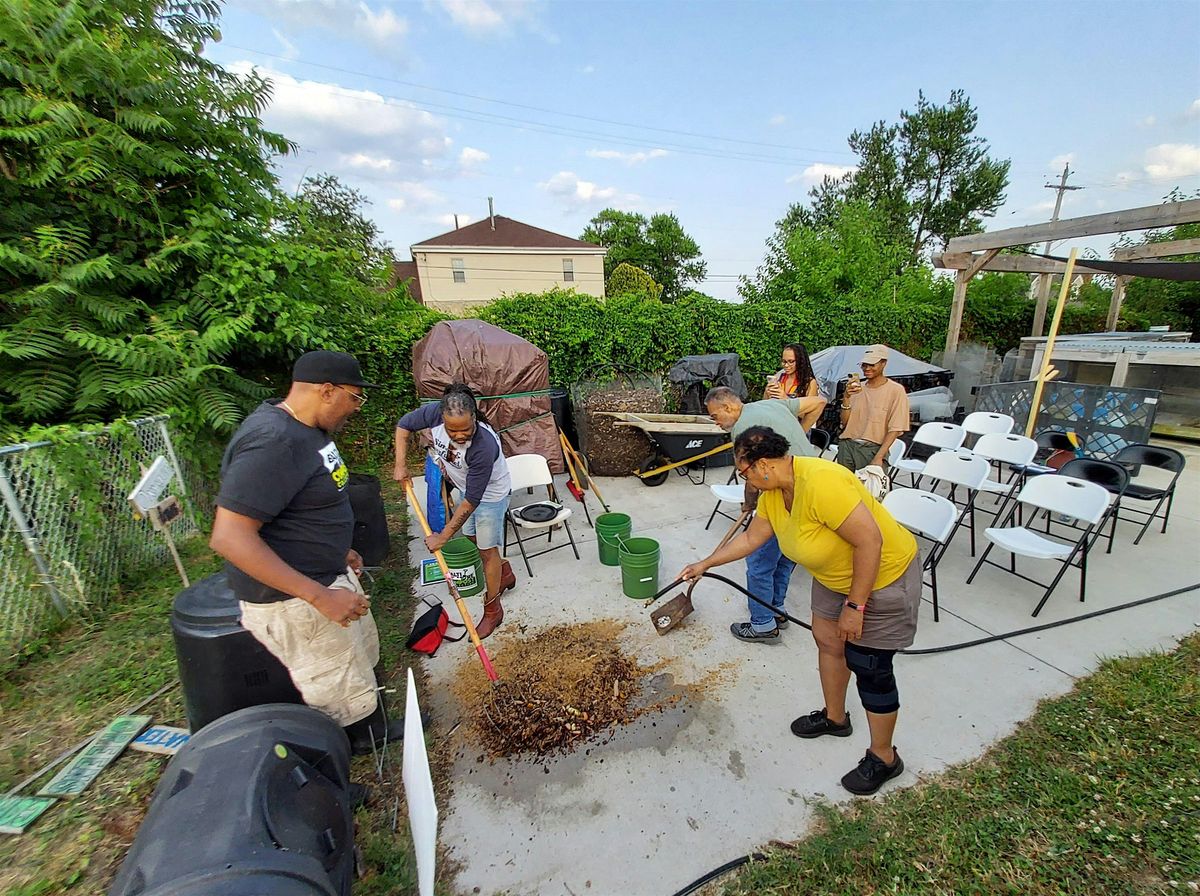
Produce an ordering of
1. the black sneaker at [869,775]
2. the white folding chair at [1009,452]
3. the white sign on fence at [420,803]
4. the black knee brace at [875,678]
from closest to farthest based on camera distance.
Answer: the white sign on fence at [420,803]
the black knee brace at [875,678]
the black sneaker at [869,775]
the white folding chair at [1009,452]

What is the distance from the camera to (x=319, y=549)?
1986 mm

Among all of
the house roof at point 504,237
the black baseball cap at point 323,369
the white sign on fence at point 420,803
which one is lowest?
the white sign on fence at point 420,803

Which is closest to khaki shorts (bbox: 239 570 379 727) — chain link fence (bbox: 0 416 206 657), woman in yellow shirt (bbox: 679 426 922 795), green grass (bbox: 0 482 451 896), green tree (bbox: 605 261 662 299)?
green grass (bbox: 0 482 451 896)

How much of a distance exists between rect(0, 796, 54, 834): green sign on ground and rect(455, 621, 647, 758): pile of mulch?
1928 mm

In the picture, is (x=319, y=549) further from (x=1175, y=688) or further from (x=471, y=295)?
(x=471, y=295)

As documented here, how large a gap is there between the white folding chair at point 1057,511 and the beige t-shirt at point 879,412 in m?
1.10

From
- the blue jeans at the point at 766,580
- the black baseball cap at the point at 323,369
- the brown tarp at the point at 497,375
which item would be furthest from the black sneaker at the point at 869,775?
the brown tarp at the point at 497,375

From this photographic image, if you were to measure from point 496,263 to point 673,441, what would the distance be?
66.3 feet

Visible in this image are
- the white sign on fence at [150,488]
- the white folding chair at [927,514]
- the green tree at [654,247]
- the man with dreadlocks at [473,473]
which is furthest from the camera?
the green tree at [654,247]

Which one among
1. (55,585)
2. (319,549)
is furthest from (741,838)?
(55,585)

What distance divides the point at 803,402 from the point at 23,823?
5.07 m

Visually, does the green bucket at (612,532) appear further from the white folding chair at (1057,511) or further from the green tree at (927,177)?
the green tree at (927,177)

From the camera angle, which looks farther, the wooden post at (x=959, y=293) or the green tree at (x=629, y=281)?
the green tree at (x=629, y=281)

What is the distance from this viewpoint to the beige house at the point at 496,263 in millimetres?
22188
